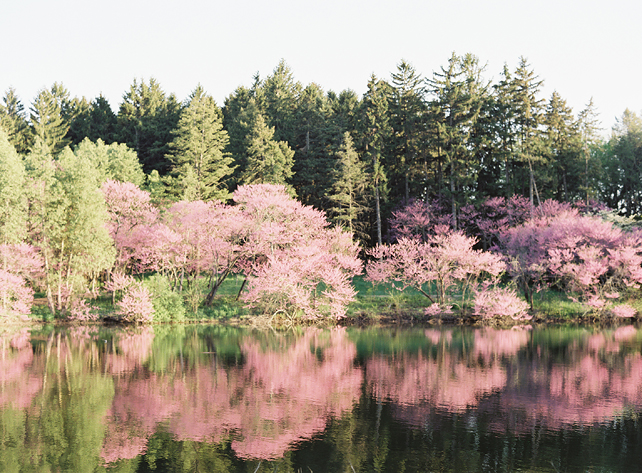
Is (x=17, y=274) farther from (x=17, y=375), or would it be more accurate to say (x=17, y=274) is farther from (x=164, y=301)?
(x=17, y=375)

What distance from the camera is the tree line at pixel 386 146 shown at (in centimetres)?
5572

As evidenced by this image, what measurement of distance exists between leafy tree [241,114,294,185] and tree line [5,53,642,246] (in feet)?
0.43

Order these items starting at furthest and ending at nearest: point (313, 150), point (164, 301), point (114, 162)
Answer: point (313, 150), point (114, 162), point (164, 301)

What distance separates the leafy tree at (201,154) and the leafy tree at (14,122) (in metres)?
17.9

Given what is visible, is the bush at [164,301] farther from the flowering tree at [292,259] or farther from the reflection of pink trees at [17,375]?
the reflection of pink trees at [17,375]

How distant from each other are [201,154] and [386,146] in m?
20.5

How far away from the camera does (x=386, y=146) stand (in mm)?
62844

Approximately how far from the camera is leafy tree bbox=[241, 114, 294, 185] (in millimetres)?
58781

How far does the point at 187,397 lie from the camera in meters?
18.8

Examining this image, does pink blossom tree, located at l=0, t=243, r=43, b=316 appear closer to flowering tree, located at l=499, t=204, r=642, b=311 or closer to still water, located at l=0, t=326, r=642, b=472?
still water, located at l=0, t=326, r=642, b=472

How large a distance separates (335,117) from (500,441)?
54.2 meters

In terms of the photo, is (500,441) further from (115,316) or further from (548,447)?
(115,316)

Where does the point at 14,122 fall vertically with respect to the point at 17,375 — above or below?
above

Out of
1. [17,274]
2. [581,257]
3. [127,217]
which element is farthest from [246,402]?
[127,217]
